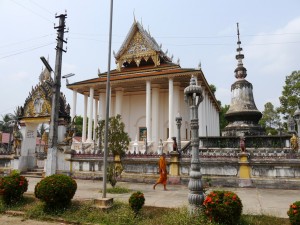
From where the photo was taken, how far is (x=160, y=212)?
688 cm

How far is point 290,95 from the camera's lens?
31.8m

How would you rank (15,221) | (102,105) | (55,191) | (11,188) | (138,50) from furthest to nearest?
1. (102,105)
2. (138,50)
3. (11,188)
4. (55,191)
5. (15,221)

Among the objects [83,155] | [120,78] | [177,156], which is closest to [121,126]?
[177,156]

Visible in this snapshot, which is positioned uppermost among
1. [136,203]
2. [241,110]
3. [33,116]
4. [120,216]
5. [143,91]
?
[143,91]

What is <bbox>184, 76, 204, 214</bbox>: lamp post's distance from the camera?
6.18 metres

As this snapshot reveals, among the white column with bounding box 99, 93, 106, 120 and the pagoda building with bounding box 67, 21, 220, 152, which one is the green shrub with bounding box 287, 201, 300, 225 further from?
the white column with bounding box 99, 93, 106, 120

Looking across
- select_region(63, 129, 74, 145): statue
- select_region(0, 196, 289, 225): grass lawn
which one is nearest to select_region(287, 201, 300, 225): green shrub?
select_region(0, 196, 289, 225): grass lawn

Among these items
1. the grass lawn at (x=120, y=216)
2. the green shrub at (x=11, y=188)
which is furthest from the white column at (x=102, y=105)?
the grass lawn at (x=120, y=216)

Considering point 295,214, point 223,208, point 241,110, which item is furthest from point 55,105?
point 241,110

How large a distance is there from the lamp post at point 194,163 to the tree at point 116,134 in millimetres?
6396

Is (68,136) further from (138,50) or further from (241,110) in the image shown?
(138,50)

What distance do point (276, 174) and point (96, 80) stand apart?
19055mm

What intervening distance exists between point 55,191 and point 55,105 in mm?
7223

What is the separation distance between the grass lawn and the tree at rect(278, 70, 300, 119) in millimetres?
28700
